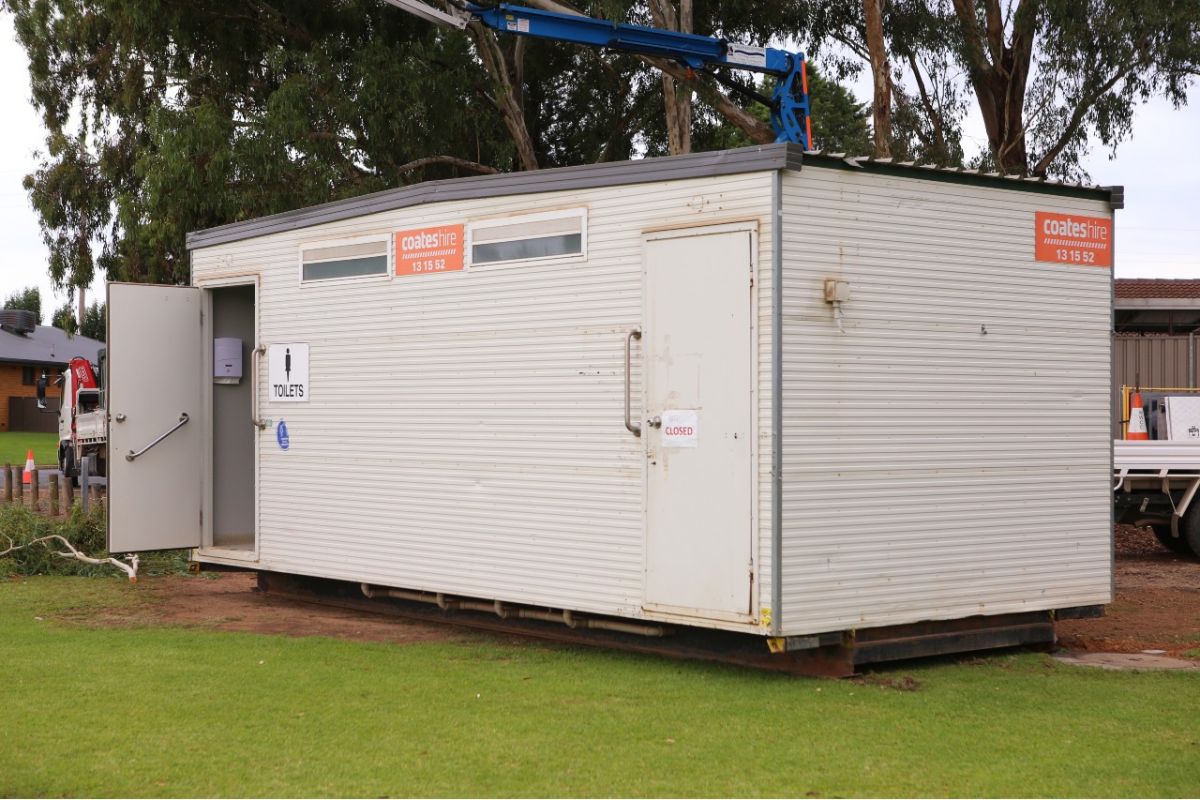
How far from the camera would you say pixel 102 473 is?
89.4 ft

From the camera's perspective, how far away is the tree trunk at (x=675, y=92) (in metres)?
22.5

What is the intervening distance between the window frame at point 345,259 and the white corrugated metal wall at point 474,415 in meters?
0.05

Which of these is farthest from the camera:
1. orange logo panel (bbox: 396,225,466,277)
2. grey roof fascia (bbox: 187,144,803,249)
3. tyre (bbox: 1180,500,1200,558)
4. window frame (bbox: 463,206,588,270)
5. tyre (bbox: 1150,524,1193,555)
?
tyre (bbox: 1150,524,1193,555)

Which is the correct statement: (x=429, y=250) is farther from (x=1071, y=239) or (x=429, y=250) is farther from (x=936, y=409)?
(x=1071, y=239)

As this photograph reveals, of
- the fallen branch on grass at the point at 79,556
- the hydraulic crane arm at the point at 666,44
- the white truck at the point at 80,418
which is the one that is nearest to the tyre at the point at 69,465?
the white truck at the point at 80,418

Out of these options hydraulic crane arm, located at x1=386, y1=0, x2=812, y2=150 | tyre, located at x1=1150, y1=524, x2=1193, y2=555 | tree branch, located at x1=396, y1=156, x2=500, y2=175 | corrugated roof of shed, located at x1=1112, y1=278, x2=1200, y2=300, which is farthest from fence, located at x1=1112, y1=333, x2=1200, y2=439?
tree branch, located at x1=396, y1=156, x2=500, y2=175

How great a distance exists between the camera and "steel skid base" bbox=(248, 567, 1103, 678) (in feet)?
28.6

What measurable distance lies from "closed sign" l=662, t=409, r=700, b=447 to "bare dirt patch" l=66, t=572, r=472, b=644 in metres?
2.42

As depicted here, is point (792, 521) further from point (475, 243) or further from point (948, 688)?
point (475, 243)

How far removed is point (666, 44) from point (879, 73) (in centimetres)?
418

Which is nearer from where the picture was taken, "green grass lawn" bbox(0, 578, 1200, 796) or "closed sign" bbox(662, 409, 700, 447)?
"green grass lawn" bbox(0, 578, 1200, 796)

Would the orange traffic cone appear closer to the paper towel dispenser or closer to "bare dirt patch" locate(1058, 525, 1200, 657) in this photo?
"bare dirt patch" locate(1058, 525, 1200, 657)

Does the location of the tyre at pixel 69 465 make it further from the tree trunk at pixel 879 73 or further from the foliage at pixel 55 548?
the tree trunk at pixel 879 73

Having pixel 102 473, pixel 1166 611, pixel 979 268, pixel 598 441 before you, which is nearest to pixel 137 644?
pixel 598 441
